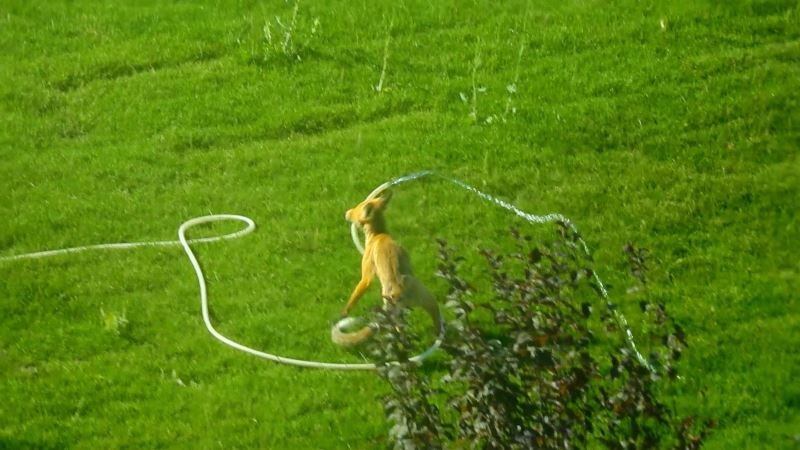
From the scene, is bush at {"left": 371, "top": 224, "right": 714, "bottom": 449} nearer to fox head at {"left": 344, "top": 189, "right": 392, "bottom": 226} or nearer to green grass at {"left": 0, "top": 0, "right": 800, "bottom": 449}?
green grass at {"left": 0, "top": 0, "right": 800, "bottom": 449}

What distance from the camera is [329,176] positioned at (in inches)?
347

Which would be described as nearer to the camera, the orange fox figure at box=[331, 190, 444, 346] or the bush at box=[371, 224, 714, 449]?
the bush at box=[371, 224, 714, 449]

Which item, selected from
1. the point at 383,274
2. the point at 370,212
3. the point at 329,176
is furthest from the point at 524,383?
the point at 329,176

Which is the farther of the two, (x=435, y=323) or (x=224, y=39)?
(x=224, y=39)

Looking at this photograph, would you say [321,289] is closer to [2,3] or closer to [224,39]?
[224,39]

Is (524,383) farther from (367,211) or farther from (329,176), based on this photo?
(329,176)

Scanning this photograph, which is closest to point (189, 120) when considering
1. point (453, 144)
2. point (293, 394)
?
point (453, 144)

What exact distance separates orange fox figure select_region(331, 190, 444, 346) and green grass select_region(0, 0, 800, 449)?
0.19m

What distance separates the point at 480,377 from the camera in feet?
16.0

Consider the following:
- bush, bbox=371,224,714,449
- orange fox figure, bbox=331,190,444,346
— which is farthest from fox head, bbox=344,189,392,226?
bush, bbox=371,224,714,449

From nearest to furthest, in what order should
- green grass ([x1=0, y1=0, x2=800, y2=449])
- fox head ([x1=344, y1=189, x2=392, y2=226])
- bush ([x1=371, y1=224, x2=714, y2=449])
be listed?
bush ([x1=371, y1=224, x2=714, y2=449]) < green grass ([x1=0, y1=0, x2=800, y2=449]) < fox head ([x1=344, y1=189, x2=392, y2=226])

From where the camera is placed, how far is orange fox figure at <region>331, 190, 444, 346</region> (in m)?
6.82

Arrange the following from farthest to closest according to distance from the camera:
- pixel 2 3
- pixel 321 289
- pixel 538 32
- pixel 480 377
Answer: pixel 2 3, pixel 538 32, pixel 321 289, pixel 480 377

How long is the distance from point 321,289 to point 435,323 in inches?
36.2
